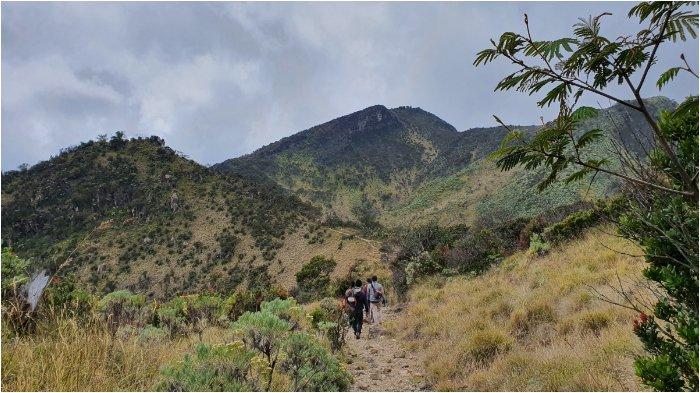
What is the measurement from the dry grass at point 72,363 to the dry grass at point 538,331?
439 cm

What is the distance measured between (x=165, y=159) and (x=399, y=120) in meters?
96.9

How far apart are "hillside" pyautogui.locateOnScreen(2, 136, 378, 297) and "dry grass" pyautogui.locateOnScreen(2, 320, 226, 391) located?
2958cm

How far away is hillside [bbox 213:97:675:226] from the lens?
69.0m

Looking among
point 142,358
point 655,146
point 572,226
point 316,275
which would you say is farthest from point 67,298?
point 316,275

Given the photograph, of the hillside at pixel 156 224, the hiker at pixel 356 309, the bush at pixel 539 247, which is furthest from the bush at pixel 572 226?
the hillside at pixel 156 224

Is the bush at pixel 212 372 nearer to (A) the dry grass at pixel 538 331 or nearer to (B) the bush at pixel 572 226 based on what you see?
(A) the dry grass at pixel 538 331

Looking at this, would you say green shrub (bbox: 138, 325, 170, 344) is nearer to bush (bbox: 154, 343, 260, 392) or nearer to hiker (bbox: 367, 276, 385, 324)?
bush (bbox: 154, 343, 260, 392)

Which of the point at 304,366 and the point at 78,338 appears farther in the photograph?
the point at 304,366

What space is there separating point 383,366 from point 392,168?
113735 mm

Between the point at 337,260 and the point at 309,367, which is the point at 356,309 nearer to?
the point at 309,367

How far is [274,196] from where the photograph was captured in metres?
59.3

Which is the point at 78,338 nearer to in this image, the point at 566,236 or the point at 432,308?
the point at 432,308

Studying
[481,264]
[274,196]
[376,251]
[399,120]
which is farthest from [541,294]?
[399,120]

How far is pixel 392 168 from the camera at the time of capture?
121 meters
